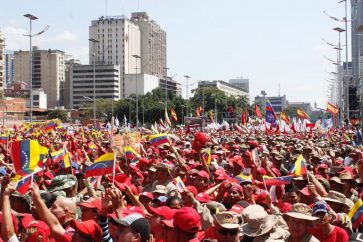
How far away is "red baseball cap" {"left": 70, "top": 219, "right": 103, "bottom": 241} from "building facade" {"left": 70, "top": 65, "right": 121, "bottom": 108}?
164957 millimetres

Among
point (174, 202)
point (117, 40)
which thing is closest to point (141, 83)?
point (117, 40)

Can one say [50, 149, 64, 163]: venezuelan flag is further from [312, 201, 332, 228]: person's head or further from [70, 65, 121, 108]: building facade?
[70, 65, 121, 108]: building facade

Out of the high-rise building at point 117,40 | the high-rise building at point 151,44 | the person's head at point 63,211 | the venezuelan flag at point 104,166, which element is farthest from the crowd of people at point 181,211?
the high-rise building at point 151,44

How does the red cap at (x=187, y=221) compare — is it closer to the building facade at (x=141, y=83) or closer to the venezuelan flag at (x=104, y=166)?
the venezuelan flag at (x=104, y=166)

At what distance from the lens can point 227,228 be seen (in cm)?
523

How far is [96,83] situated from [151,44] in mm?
20228

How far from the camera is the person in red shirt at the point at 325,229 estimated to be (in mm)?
5871

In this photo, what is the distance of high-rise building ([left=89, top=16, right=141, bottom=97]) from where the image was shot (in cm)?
17671

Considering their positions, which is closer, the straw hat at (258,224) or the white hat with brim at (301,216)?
the straw hat at (258,224)

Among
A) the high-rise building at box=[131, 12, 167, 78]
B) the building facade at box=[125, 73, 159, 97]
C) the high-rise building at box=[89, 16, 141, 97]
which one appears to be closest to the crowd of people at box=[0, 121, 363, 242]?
the building facade at box=[125, 73, 159, 97]

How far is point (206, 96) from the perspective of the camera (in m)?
127

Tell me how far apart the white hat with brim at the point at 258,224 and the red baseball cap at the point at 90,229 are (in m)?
1.18

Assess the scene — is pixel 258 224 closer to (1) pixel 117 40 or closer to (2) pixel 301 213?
(2) pixel 301 213

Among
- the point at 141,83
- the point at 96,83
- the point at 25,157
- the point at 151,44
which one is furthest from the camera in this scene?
the point at 151,44
